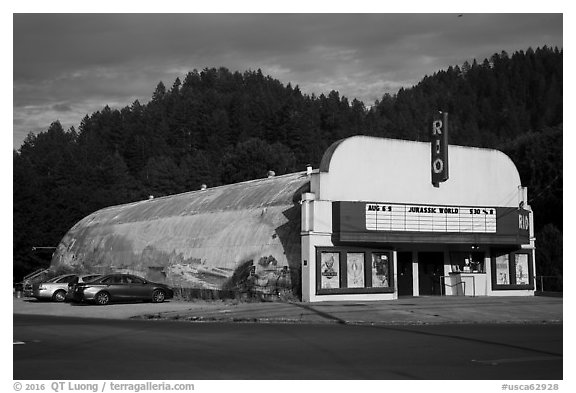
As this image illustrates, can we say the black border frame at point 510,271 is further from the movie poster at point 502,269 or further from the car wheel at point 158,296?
the car wheel at point 158,296

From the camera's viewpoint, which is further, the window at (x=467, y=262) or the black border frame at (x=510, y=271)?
the black border frame at (x=510, y=271)

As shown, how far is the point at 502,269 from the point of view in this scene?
3806cm

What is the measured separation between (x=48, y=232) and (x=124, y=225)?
2093 cm

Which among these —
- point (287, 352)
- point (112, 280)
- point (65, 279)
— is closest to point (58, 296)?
point (65, 279)

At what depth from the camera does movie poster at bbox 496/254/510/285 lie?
37.9 meters

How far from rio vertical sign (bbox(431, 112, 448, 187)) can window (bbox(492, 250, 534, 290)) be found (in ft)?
18.3

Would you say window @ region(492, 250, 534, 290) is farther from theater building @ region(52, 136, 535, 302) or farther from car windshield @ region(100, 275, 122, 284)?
car windshield @ region(100, 275, 122, 284)

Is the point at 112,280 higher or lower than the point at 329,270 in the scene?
lower

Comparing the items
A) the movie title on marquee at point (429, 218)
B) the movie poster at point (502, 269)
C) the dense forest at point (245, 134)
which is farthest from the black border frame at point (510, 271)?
the dense forest at point (245, 134)

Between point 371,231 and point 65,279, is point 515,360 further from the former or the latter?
point 65,279

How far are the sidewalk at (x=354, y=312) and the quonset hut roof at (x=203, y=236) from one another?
16.9 ft

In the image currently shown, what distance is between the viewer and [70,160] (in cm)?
9050

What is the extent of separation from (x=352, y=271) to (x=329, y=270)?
1283 millimetres

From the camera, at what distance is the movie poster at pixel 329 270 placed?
106ft
